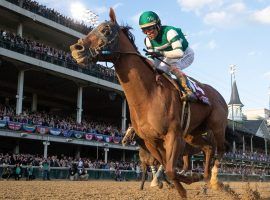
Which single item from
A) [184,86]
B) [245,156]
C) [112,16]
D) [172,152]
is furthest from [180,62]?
[245,156]

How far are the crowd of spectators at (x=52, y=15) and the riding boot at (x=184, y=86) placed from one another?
2793cm

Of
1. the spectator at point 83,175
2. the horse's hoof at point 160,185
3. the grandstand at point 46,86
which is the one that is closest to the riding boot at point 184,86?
the horse's hoof at point 160,185

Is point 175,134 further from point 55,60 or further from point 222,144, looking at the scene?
point 55,60

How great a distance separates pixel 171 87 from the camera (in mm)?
6641

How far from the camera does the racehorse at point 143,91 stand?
19.5 ft

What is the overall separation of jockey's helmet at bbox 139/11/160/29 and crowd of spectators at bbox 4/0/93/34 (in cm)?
2776

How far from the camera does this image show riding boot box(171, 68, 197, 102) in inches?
262

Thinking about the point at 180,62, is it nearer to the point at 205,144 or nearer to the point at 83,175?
the point at 205,144

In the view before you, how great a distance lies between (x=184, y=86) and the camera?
678 centimetres

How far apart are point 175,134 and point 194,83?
167cm

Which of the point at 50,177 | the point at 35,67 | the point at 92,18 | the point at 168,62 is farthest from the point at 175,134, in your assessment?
the point at 92,18

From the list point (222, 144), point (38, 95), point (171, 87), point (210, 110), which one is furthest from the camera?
point (38, 95)

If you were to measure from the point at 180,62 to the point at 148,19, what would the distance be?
56.0 inches

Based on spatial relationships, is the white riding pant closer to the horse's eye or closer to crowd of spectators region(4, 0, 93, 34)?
the horse's eye
